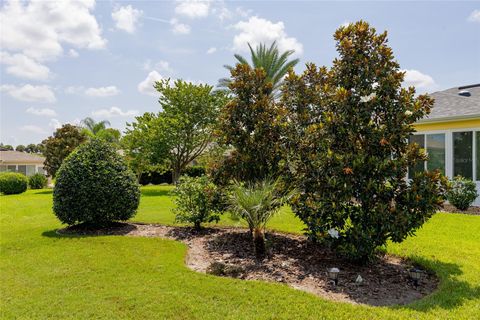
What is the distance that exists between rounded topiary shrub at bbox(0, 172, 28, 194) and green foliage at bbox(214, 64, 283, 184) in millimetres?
19771

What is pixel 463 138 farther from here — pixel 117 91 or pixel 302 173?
pixel 117 91

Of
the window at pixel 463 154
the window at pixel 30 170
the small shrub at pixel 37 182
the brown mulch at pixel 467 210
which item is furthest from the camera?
the window at pixel 30 170

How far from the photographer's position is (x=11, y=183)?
69.8 ft

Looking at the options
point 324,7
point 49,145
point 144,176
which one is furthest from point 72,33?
point 144,176

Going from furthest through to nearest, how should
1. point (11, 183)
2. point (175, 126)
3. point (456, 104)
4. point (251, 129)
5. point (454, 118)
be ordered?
point (175, 126) → point (11, 183) → point (456, 104) → point (454, 118) → point (251, 129)

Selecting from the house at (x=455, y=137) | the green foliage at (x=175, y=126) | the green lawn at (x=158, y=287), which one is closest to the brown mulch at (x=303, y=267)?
the green lawn at (x=158, y=287)

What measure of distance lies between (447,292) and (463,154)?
962cm

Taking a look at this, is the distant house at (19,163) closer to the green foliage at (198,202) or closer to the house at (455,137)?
the green foliage at (198,202)

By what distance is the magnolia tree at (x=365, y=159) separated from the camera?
17.1ft

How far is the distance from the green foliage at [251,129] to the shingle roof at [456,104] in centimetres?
854

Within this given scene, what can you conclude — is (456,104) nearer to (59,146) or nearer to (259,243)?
(259,243)

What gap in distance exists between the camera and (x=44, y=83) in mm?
14266

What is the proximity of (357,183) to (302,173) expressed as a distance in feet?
3.36

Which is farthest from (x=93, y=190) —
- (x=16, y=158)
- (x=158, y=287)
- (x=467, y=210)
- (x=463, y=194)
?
(x=16, y=158)
